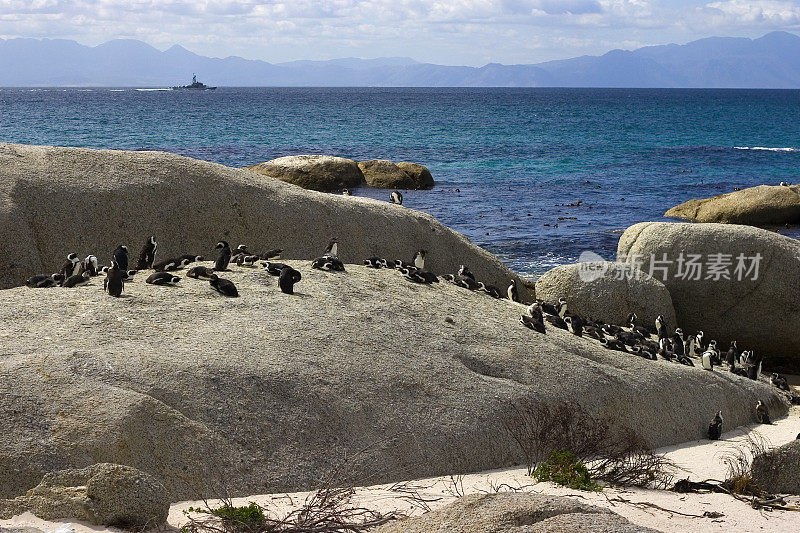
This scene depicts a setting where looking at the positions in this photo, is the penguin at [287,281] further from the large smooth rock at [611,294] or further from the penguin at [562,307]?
the large smooth rock at [611,294]

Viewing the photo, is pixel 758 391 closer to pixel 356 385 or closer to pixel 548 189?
pixel 356 385

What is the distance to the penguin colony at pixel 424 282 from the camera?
515 inches

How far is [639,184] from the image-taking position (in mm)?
50406

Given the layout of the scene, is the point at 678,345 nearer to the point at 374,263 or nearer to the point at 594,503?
the point at 374,263

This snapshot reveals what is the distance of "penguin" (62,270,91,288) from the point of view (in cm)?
1276

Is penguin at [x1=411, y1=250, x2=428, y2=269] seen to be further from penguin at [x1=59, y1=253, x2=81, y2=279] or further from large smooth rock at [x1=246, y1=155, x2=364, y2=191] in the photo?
large smooth rock at [x1=246, y1=155, x2=364, y2=191]

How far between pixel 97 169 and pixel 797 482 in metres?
14.4

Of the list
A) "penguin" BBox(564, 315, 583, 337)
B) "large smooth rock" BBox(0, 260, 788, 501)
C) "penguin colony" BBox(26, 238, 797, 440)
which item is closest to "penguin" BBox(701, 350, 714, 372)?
"penguin colony" BBox(26, 238, 797, 440)

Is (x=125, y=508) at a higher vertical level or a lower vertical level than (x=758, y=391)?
higher

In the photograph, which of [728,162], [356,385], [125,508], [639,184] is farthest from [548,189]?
[125,508]

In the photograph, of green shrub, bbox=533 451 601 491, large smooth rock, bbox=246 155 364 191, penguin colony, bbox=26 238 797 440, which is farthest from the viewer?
large smooth rock, bbox=246 155 364 191

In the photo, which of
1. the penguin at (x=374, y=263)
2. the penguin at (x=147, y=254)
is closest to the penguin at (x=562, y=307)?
the penguin at (x=374, y=263)

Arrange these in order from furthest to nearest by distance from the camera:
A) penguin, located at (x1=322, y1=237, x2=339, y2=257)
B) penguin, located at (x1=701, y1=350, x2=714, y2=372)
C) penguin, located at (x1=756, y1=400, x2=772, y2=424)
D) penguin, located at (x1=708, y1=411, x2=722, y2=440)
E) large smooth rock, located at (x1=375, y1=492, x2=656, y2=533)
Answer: penguin, located at (x1=322, y1=237, x2=339, y2=257) → penguin, located at (x1=701, y1=350, x2=714, y2=372) → penguin, located at (x1=756, y1=400, x2=772, y2=424) → penguin, located at (x1=708, y1=411, x2=722, y2=440) → large smooth rock, located at (x1=375, y1=492, x2=656, y2=533)

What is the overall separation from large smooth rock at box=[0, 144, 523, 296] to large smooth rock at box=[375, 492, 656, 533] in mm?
11876
